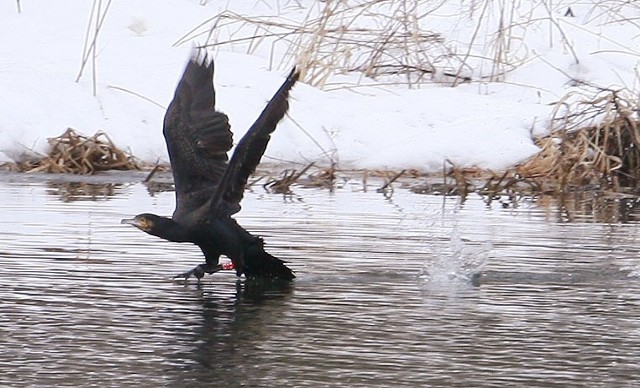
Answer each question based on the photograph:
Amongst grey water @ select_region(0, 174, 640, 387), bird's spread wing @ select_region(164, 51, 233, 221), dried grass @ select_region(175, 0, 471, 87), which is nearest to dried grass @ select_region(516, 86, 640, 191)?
grey water @ select_region(0, 174, 640, 387)

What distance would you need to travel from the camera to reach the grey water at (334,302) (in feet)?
16.8

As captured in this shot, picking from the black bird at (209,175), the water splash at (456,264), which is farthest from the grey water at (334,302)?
the black bird at (209,175)

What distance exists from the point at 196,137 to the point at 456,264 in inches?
62.3

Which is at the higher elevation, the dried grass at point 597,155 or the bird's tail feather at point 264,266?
the dried grass at point 597,155

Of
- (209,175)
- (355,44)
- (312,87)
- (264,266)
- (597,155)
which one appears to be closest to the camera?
(264,266)

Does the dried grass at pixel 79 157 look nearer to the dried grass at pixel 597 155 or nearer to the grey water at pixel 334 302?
the grey water at pixel 334 302

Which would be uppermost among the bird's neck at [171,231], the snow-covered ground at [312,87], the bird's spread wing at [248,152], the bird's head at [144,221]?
the snow-covered ground at [312,87]

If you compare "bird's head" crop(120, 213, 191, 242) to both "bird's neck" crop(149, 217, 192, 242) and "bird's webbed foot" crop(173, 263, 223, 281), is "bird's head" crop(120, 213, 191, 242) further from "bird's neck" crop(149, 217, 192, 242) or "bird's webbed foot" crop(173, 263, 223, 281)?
"bird's webbed foot" crop(173, 263, 223, 281)

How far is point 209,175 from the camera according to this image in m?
7.96

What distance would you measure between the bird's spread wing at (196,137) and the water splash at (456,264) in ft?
3.98

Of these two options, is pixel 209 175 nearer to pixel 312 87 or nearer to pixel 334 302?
pixel 334 302

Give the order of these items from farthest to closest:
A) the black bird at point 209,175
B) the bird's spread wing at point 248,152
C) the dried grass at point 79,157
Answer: the dried grass at point 79,157 → the black bird at point 209,175 → the bird's spread wing at point 248,152

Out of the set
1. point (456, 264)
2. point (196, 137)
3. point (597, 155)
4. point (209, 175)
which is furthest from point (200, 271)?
point (597, 155)

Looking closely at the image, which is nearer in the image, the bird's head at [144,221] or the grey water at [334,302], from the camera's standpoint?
the grey water at [334,302]
